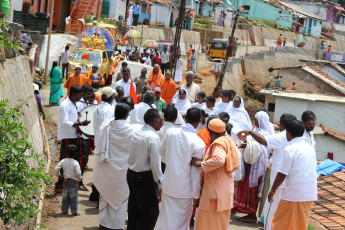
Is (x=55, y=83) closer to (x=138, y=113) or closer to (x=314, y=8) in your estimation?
(x=138, y=113)

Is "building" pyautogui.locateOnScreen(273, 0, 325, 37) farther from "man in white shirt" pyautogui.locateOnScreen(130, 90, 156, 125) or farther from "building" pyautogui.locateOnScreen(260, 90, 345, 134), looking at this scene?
"man in white shirt" pyautogui.locateOnScreen(130, 90, 156, 125)

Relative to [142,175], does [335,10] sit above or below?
above

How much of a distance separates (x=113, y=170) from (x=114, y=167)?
54 mm

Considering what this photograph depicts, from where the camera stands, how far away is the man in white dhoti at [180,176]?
255 inches

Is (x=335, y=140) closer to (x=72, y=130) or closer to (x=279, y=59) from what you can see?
(x=72, y=130)

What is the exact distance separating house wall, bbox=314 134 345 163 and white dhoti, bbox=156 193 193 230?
15.8 meters

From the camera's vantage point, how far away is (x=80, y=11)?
111ft

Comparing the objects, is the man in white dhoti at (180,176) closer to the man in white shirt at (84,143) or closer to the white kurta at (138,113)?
the white kurta at (138,113)

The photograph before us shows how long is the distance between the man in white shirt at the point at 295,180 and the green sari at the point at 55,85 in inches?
388

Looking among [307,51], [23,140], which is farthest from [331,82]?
[23,140]

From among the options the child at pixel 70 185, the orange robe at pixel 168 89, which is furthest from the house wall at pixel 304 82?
the child at pixel 70 185

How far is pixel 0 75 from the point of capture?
8039 millimetres

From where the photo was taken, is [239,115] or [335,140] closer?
[239,115]

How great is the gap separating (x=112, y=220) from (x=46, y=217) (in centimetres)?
113
